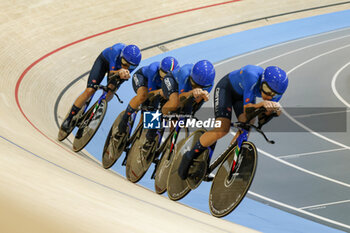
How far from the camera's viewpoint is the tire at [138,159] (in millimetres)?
5102

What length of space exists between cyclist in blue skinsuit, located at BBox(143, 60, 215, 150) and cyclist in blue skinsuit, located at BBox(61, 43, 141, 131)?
0.61m

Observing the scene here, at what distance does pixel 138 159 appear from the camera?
523 centimetres

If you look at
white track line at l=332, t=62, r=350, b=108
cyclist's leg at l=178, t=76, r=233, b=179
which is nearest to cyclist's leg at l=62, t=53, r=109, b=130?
cyclist's leg at l=178, t=76, r=233, b=179

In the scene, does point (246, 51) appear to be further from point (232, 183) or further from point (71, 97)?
point (232, 183)

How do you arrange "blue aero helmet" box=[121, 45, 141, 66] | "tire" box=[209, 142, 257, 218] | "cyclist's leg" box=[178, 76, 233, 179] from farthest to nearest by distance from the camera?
"blue aero helmet" box=[121, 45, 141, 66] → "cyclist's leg" box=[178, 76, 233, 179] → "tire" box=[209, 142, 257, 218]

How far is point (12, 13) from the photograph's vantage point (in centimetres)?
893

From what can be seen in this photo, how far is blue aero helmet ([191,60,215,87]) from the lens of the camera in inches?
169

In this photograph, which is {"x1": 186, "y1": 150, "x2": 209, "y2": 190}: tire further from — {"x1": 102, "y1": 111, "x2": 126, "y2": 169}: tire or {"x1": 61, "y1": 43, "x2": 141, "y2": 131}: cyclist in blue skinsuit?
{"x1": 61, "y1": 43, "x2": 141, "y2": 131}: cyclist in blue skinsuit

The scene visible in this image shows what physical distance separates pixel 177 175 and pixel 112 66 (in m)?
1.53

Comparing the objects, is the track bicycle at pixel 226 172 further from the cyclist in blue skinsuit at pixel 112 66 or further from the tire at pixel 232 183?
the cyclist in blue skinsuit at pixel 112 66

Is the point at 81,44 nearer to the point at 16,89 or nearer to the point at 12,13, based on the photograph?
the point at 12,13

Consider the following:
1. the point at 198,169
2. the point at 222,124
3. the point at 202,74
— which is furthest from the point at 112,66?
the point at 222,124

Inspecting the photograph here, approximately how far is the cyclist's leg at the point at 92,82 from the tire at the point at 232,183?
2028 mm

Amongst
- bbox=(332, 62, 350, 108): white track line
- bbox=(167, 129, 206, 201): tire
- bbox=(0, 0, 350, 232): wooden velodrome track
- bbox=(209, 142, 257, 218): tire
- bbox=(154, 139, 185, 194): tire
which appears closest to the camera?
bbox=(0, 0, 350, 232): wooden velodrome track
